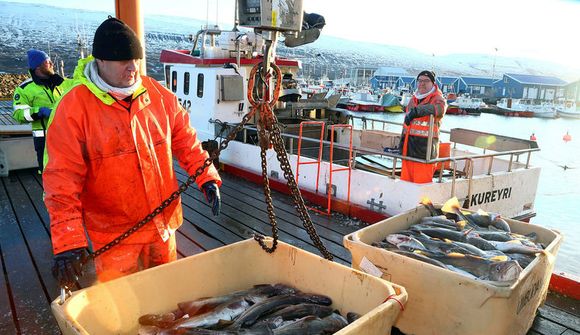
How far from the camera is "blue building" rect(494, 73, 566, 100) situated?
7544cm

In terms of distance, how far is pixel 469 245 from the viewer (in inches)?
133

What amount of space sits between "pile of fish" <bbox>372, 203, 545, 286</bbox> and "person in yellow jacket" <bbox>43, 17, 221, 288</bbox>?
1.77 meters

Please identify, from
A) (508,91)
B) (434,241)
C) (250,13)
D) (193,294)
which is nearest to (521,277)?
(434,241)

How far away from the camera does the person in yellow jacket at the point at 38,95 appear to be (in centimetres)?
519

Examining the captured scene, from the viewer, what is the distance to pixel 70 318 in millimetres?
1910

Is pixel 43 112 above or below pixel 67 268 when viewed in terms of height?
above

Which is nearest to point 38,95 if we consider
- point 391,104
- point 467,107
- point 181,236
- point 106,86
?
point 181,236

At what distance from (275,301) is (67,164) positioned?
1.48m

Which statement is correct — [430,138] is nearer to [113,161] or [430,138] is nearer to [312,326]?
[312,326]

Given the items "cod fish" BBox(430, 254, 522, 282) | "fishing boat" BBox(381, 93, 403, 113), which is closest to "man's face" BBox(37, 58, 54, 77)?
"cod fish" BBox(430, 254, 522, 282)

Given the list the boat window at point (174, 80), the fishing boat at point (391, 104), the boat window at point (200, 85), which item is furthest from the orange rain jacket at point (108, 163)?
the fishing boat at point (391, 104)

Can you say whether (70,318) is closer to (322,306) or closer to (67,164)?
(67,164)

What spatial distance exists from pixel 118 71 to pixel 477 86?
8743 centimetres

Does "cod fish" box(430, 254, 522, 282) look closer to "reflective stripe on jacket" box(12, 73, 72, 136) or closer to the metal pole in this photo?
the metal pole
